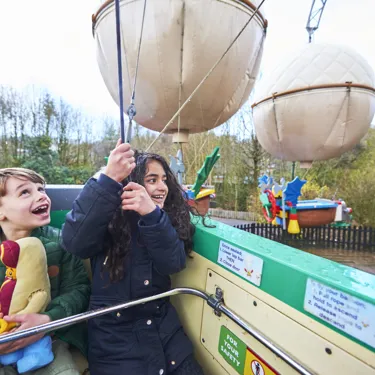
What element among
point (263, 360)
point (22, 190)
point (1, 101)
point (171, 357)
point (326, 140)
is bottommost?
point (171, 357)

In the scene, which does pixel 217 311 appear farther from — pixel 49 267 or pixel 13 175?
pixel 13 175

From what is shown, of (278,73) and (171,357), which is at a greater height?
(278,73)

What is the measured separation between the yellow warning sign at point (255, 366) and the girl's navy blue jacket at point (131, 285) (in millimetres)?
232

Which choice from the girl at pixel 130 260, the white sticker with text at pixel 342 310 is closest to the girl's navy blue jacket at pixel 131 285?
the girl at pixel 130 260

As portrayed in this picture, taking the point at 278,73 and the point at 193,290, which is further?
the point at 278,73

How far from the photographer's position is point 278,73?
115 inches

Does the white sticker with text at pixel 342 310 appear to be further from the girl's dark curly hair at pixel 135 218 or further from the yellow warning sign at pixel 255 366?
the girl's dark curly hair at pixel 135 218

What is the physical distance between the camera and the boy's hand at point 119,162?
74 centimetres

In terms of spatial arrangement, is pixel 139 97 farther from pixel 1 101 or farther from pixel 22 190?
pixel 1 101

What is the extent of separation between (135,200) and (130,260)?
26cm

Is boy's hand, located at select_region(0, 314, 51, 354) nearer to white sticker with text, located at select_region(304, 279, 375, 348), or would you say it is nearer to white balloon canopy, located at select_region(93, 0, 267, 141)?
white sticker with text, located at select_region(304, 279, 375, 348)

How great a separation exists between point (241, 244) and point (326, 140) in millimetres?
2490

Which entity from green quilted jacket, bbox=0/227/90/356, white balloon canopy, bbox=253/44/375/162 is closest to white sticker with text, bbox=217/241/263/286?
green quilted jacket, bbox=0/227/90/356

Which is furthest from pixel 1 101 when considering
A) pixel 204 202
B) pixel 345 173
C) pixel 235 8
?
pixel 345 173
